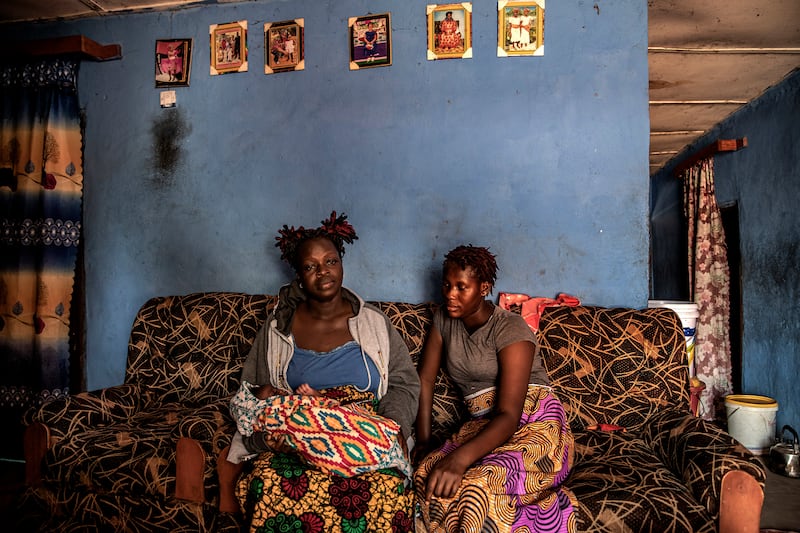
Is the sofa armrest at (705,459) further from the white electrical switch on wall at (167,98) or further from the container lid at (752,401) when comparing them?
the white electrical switch on wall at (167,98)

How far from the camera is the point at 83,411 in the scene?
2.25 m

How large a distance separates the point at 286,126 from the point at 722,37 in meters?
2.81

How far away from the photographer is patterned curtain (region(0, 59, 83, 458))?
317 cm

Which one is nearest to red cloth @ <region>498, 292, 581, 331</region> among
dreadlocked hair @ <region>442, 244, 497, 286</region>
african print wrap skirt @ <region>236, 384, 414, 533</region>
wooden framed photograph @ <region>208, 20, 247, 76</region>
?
dreadlocked hair @ <region>442, 244, 497, 286</region>

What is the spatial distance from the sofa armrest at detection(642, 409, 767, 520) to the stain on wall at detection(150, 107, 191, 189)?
2892mm

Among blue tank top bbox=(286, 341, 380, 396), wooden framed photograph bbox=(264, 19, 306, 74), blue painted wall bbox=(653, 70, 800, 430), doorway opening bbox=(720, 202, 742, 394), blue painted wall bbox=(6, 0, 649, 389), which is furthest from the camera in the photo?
doorway opening bbox=(720, 202, 742, 394)

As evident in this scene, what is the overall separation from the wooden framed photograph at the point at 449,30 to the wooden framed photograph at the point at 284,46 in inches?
29.0

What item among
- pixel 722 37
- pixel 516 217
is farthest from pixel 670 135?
pixel 516 217

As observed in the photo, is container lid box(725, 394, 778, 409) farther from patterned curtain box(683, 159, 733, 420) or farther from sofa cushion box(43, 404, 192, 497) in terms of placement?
sofa cushion box(43, 404, 192, 497)

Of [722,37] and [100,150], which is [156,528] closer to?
[100,150]

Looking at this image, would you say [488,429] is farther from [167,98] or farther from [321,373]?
[167,98]

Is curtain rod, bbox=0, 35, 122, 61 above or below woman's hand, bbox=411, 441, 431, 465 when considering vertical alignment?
above

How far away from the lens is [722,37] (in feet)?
11.0

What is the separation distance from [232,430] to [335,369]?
453 millimetres
